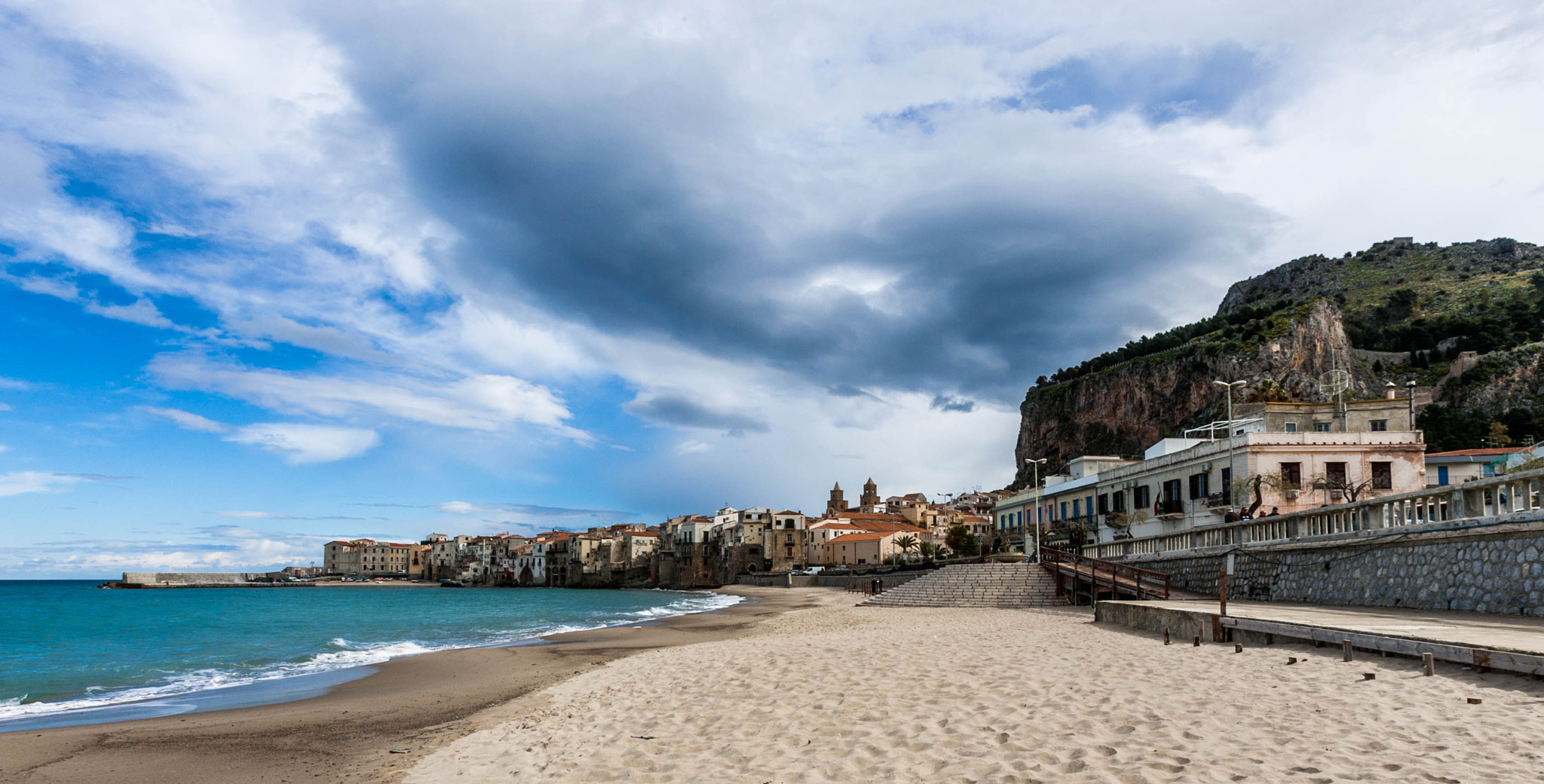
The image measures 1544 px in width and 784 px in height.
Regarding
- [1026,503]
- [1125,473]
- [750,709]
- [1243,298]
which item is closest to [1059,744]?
[750,709]

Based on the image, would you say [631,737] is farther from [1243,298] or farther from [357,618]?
[1243,298]

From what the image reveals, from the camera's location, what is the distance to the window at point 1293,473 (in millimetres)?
32688

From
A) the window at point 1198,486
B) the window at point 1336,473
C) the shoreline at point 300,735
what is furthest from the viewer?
the window at point 1198,486

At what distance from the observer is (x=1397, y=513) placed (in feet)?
56.8

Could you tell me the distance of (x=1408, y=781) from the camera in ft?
18.8

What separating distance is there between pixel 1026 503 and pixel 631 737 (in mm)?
51019

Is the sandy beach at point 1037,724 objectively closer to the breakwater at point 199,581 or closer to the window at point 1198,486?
the window at point 1198,486

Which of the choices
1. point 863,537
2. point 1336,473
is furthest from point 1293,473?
point 863,537

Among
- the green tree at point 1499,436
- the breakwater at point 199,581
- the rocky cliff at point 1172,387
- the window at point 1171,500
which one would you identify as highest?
the rocky cliff at point 1172,387

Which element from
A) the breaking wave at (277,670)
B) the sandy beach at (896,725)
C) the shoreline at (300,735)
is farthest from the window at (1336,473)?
the breaking wave at (277,670)

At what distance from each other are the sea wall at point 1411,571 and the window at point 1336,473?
12735 millimetres

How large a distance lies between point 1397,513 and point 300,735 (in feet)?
67.6

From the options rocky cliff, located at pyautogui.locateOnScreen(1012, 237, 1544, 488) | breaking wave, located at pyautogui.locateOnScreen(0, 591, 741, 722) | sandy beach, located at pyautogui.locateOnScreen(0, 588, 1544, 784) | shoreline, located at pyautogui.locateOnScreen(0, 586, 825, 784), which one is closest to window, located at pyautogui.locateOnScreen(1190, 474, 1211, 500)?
sandy beach, located at pyautogui.locateOnScreen(0, 588, 1544, 784)

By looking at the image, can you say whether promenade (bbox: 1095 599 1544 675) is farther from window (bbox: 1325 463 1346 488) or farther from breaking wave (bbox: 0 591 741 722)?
breaking wave (bbox: 0 591 741 722)
